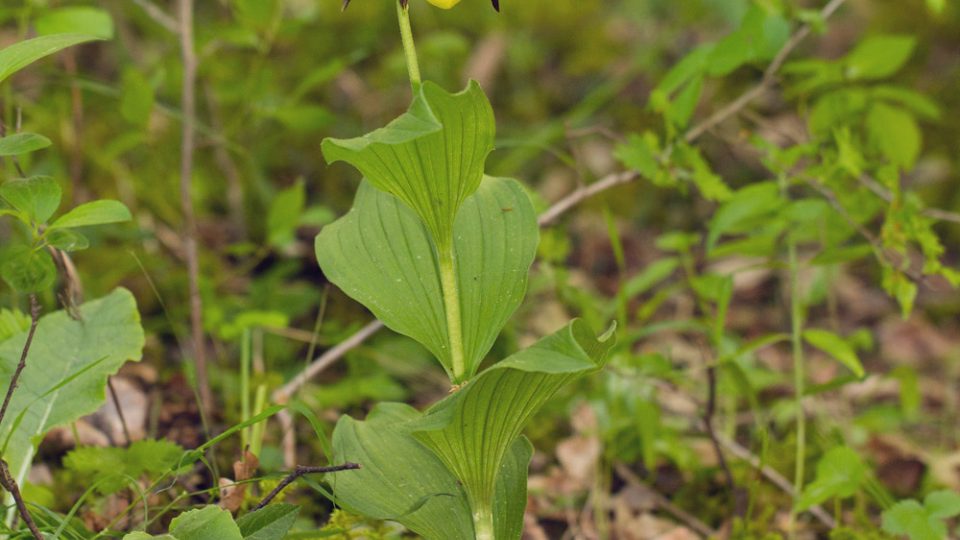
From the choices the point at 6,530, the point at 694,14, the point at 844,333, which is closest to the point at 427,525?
the point at 6,530

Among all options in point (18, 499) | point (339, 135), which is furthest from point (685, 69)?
point (339, 135)

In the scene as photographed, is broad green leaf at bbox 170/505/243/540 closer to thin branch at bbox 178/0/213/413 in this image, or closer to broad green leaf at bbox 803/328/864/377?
thin branch at bbox 178/0/213/413

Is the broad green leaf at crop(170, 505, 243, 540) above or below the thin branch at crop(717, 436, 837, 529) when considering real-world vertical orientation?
above

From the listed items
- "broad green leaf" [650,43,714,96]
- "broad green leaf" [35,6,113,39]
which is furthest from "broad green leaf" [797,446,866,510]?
"broad green leaf" [35,6,113,39]

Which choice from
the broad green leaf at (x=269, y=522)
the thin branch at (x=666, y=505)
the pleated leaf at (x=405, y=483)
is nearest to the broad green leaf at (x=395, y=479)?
the pleated leaf at (x=405, y=483)

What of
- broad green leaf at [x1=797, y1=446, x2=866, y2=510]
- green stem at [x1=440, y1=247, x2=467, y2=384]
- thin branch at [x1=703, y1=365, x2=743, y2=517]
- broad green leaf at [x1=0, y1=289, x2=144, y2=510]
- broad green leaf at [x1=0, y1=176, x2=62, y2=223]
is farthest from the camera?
thin branch at [x1=703, y1=365, x2=743, y2=517]

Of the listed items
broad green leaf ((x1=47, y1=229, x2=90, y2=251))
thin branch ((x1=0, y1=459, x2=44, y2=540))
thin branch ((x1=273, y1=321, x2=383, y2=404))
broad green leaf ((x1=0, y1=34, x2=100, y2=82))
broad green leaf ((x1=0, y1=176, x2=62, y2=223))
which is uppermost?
broad green leaf ((x1=0, y1=34, x2=100, y2=82))

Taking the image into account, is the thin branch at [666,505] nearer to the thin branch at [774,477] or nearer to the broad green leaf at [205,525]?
the thin branch at [774,477]

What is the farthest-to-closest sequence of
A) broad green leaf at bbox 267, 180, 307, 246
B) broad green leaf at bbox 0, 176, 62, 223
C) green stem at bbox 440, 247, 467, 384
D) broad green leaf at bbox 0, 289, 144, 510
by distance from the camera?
broad green leaf at bbox 267, 180, 307, 246 → broad green leaf at bbox 0, 289, 144, 510 → green stem at bbox 440, 247, 467, 384 → broad green leaf at bbox 0, 176, 62, 223
